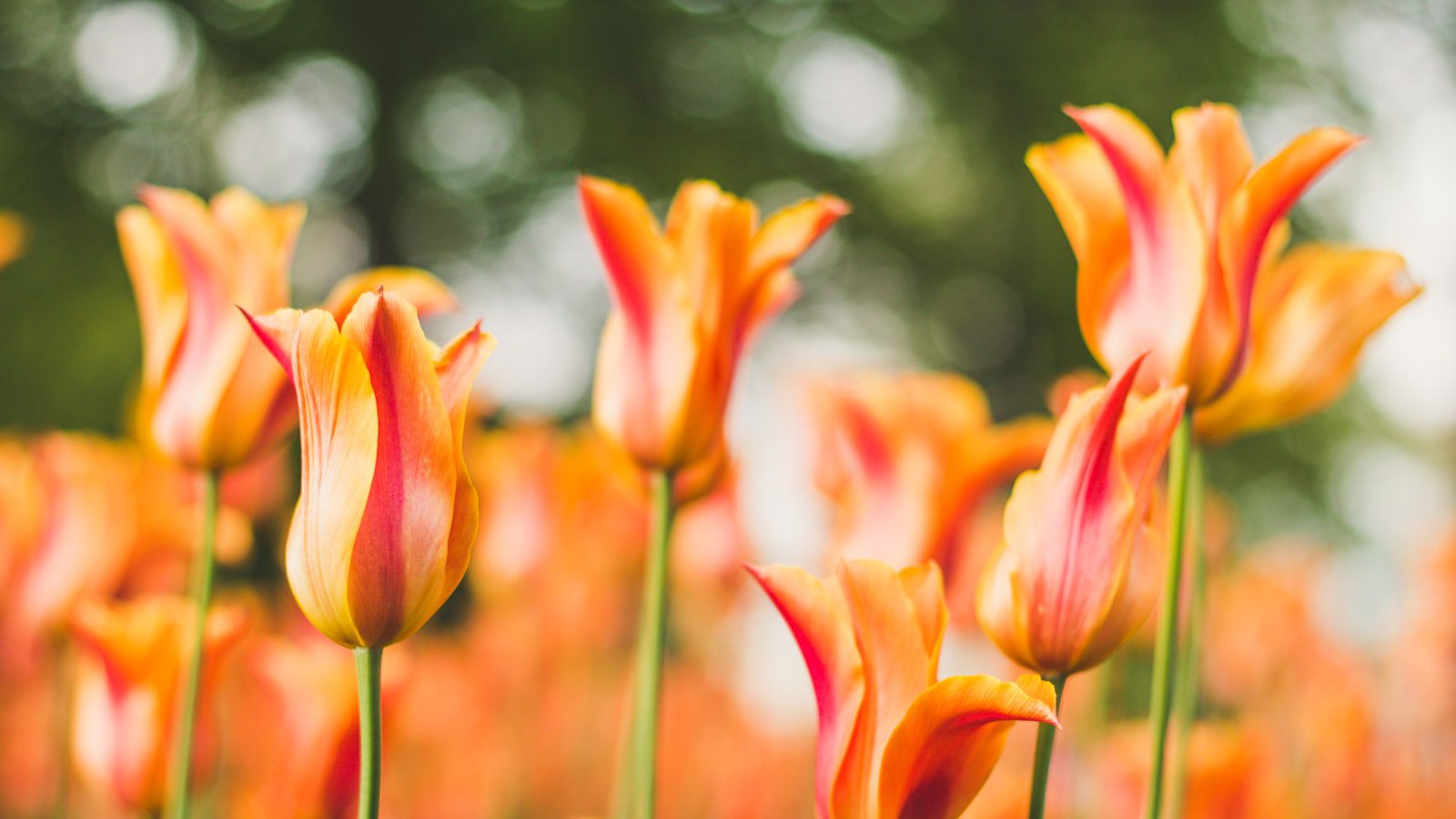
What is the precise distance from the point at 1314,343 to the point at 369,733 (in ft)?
2.02

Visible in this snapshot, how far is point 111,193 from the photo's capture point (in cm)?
645

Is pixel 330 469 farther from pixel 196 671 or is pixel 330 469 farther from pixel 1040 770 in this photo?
pixel 1040 770

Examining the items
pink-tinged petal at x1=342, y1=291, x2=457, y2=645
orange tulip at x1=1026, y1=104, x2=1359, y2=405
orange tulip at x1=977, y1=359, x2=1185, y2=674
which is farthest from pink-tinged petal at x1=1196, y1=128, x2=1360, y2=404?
pink-tinged petal at x1=342, y1=291, x2=457, y2=645

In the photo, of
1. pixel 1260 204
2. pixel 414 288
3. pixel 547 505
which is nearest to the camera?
pixel 1260 204

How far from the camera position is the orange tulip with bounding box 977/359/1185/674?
0.62 meters

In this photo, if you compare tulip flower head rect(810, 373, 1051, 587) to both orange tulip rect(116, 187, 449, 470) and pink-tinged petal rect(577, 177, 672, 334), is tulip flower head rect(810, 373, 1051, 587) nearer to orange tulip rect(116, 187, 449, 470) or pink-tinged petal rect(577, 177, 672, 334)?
pink-tinged petal rect(577, 177, 672, 334)

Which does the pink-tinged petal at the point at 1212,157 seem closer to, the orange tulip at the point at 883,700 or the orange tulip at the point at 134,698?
the orange tulip at the point at 883,700

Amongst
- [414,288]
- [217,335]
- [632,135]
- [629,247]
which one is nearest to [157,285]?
[217,335]

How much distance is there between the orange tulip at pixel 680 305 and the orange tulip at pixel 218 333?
13 cm

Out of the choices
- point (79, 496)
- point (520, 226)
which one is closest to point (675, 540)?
point (79, 496)

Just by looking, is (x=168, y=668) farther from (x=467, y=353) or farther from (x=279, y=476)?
(x=279, y=476)

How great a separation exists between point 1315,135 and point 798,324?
7.41 m

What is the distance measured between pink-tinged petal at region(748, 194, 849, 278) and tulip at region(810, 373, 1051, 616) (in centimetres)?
21

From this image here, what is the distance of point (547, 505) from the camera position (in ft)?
5.28
